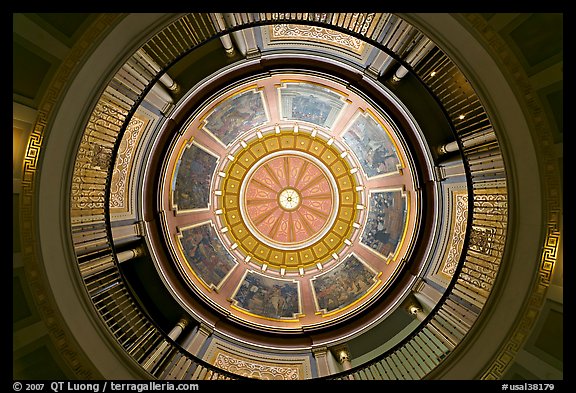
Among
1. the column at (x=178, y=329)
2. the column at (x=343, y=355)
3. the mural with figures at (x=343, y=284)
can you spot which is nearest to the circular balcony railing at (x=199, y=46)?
the column at (x=178, y=329)

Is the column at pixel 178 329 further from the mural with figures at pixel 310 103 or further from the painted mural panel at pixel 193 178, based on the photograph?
the mural with figures at pixel 310 103

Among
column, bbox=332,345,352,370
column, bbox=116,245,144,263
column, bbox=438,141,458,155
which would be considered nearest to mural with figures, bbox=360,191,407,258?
column, bbox=438,141,458,155

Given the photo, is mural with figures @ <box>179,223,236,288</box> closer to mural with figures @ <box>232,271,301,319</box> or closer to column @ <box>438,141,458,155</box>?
mural with figures @ <box>232,271,301,319</box>

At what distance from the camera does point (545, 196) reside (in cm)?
586

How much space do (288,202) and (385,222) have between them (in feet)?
15.7

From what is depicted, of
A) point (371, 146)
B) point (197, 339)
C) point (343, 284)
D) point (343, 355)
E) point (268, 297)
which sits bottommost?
point (343, 355)

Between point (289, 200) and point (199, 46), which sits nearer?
point (199, 46)

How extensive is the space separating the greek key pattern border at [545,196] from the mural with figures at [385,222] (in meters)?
4.98

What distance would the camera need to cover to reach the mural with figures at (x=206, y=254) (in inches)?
456

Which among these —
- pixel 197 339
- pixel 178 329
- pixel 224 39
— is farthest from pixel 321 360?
pixel 224 39

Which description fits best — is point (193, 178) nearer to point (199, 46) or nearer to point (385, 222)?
point (199, 46)

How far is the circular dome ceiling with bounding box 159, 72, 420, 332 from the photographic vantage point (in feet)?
34.8
